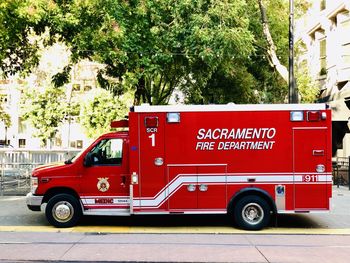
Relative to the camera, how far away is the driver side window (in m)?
10.7

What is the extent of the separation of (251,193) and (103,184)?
10.6ft

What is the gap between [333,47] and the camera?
2881 cm

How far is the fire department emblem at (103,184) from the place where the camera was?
34.7 feet

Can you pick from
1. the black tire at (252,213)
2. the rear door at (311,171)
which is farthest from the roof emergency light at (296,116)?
the black tire at (252,213)

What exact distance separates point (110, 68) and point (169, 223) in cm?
878

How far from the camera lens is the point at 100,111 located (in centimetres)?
4816

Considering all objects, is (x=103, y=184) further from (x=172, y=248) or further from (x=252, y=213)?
(x=252, y=213)

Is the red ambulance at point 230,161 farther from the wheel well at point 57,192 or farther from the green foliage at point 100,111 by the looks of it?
the green foliage at point 100,111

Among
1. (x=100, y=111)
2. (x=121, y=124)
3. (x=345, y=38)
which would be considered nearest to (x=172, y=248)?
(x=121, y=124)

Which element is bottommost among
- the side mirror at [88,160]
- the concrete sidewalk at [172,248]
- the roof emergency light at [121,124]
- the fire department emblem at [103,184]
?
the concrete sidewalk at [172,248]

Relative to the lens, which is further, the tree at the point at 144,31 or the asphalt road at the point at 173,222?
the tree at the point at 144,31

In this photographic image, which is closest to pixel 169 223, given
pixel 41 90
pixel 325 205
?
pixel 325 205

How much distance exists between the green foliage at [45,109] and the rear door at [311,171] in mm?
38079

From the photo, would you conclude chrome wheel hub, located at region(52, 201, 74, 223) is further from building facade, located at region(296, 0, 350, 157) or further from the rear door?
building facade, located at region(296, 0, 350, 157)
